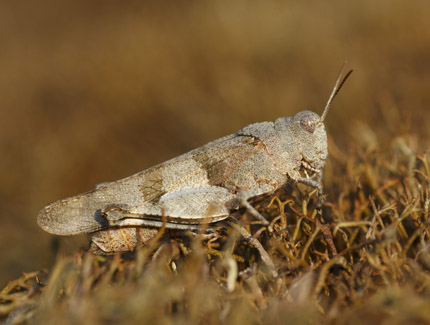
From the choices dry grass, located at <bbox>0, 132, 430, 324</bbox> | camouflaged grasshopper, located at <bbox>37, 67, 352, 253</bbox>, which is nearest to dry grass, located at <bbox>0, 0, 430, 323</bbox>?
dry grass, located at <bbox>0, 132, 430, 324</bbox>

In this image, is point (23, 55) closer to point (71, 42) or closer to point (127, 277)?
point (71, 42)

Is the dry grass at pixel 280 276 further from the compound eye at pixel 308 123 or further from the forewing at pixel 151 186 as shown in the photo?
the compound eye at pixel 308 123

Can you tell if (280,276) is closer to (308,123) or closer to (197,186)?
(197,186)

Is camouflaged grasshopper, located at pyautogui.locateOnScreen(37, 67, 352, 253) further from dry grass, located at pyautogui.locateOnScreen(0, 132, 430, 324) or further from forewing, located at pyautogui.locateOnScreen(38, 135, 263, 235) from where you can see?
dry grass, located at pyautogui.locateOnScreen(0, 132, 430, 324)

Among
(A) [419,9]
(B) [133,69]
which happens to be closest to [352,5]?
(A) [419,9]

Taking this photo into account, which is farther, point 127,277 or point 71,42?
point 71,42

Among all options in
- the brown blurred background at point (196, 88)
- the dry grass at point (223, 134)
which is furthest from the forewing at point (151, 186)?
the brown blurred background at point (196, 88)

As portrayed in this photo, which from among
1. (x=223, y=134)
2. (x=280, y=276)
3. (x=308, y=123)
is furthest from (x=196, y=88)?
(x=280, y=276)
